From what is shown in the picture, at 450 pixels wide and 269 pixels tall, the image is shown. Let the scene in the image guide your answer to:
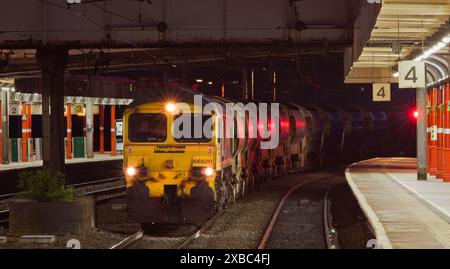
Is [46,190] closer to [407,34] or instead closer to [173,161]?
[173,161]

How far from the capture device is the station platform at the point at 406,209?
524 inches

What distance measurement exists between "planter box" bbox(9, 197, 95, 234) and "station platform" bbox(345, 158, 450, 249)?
5764 millimetres

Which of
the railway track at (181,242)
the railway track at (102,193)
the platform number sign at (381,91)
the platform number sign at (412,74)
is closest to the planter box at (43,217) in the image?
the railway track at (181,242)

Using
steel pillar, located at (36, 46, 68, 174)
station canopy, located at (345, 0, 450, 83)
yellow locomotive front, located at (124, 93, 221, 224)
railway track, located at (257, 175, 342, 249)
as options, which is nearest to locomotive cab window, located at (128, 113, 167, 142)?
yellow locomotive front, located at (124, 93, 221, 224)

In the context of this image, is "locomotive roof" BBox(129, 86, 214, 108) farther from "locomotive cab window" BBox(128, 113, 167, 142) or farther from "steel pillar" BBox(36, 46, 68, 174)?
"steel pillar" BBox(36, 46, 68, 174)

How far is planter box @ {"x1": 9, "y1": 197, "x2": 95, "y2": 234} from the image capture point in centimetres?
1566

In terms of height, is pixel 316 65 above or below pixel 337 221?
above

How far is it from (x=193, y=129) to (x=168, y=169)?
107cm

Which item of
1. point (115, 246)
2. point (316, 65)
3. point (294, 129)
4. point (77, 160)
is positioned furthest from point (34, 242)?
point (316, 65)

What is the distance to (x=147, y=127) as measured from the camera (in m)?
17.8

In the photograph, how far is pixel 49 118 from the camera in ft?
95.3

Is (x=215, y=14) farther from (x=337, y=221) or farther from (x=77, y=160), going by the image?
(x=77, y=160)

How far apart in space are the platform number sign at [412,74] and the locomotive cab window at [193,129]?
17.6ft
